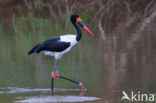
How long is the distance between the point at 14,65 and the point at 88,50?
1834mm

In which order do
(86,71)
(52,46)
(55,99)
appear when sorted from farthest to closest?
(86,71) < (52,46) < (55,99)

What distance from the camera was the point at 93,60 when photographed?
8.62m

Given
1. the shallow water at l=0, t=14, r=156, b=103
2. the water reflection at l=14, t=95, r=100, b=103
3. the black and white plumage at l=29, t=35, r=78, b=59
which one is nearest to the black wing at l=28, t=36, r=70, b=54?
the black and white plumage at l=29, t=35, r=78, b=59

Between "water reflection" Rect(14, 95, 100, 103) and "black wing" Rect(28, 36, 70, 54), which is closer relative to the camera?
"water reflection" Rect(14, 95, 100, 103)

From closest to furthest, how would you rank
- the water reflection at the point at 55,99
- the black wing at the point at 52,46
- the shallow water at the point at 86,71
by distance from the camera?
the water reflection at the point at 55,99
the shallow water at the point at 86,71
the black wing at the point at 52,46

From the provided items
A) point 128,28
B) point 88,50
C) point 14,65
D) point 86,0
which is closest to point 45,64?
point 14,65

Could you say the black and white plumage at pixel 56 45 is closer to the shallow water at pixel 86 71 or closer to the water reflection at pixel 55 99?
the shallow water at pixel 86 71

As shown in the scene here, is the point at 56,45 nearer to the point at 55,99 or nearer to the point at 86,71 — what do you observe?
the point at 86,71

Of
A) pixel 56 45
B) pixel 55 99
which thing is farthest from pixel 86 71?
pixel 55 99

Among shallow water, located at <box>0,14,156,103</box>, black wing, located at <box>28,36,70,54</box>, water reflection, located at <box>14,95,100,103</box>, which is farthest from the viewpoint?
black wing, located at <box>28,36,70,54</box>

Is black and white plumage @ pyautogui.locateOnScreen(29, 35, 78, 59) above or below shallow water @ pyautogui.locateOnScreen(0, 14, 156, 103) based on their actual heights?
above

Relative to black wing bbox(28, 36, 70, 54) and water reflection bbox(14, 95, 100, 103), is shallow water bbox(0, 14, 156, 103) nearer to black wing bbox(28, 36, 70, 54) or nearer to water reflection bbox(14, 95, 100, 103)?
water reflection bbox(14, 95, 100, 103)

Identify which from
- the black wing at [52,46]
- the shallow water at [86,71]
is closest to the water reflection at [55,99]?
the shallow water at [86,71]

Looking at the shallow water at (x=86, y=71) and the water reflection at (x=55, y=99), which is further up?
the shallow water at (x=86, y=71)
